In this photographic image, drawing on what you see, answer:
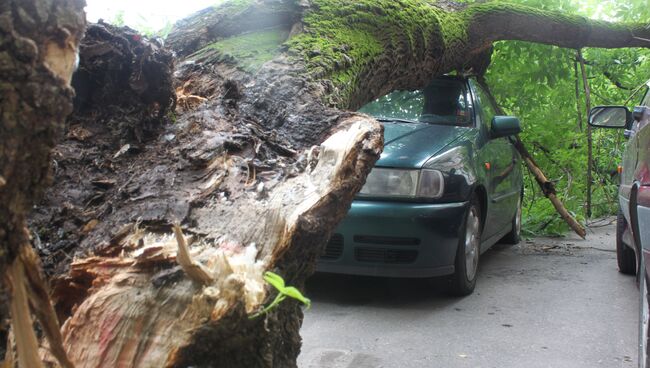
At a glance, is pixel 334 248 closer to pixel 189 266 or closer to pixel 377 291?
pixel 377 291

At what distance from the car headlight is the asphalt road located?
35.3 inches

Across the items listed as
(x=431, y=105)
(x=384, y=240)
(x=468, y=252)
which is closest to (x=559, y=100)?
(x=431, y=105)

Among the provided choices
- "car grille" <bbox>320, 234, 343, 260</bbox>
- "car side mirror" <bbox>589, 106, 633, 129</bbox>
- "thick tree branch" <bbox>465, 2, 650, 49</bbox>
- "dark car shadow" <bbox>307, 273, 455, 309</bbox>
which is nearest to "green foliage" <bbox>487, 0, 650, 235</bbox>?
"thick tree branch" <bbox>465, 2, 650, 49</bbox>

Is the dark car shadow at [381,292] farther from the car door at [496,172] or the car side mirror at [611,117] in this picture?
the car side mirror at [611,117]

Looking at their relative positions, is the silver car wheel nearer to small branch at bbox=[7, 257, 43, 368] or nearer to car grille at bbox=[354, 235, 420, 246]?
car grille at bbox=[354, 235, 420, 246]

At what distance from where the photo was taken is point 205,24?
3.71 meters

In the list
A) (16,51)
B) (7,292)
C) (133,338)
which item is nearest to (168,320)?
(133,338)

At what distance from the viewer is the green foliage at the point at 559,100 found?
7.80 metres

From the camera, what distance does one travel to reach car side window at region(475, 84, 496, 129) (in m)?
6.06

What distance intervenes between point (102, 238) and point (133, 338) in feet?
1.27

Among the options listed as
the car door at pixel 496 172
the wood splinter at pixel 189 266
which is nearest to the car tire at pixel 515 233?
the car door at pixel 496 172

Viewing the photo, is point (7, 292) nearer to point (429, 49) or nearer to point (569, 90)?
point (429, 49)

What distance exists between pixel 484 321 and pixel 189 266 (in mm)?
3442

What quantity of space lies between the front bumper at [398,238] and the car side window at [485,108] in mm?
1640
